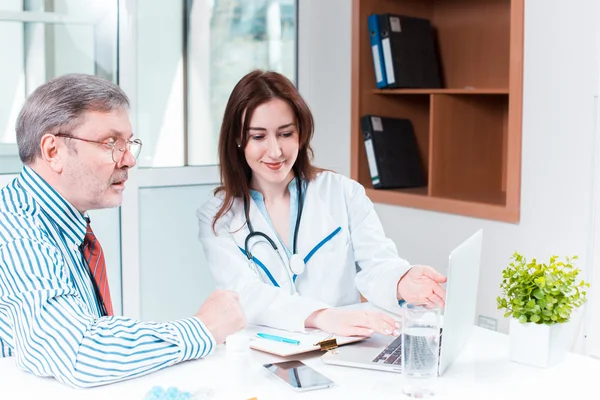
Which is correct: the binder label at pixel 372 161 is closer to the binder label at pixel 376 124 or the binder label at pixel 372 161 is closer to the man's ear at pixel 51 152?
the binder label at pixel 376 124

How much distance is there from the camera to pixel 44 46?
280cm

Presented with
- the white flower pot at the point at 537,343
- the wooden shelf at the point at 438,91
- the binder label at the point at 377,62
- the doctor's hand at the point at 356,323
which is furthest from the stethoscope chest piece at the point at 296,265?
Answer: the binder label at the point at 377,62

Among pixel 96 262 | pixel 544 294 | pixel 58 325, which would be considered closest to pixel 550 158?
pixel 544 294

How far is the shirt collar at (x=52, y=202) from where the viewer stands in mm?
1536

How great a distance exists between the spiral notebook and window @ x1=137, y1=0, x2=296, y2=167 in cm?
156

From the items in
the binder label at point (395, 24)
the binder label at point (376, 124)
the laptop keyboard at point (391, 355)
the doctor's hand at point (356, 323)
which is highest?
the binder label at point (395, 24)

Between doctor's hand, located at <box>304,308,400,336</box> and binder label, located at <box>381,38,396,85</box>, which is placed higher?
binder label, located at <box>381,38,396,85</box>

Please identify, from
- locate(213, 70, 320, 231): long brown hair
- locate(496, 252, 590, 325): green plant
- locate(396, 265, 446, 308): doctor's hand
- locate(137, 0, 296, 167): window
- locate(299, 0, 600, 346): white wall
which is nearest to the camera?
locate(496, 252, 590, 325): green plant

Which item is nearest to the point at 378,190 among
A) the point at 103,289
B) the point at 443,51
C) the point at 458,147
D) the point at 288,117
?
the point at 458,147

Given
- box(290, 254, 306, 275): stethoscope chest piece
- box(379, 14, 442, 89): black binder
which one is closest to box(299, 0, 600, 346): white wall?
box(379, 14, 442, 89): black binder

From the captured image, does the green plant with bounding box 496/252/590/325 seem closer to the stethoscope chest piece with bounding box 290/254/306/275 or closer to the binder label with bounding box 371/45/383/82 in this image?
the stethoscope chest piece with bounding box 290/254/306/275

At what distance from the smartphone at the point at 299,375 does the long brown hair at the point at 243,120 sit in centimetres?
76

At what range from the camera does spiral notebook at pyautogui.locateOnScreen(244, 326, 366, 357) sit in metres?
1.56

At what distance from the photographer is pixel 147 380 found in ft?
4.64
